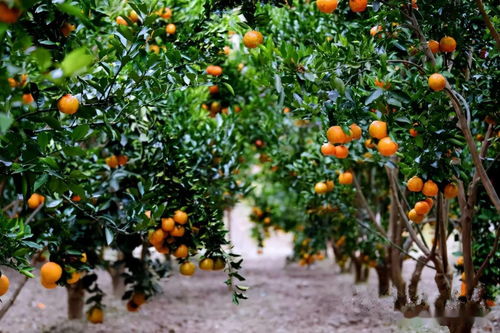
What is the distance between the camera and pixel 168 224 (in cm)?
304

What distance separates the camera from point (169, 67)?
8.00ft

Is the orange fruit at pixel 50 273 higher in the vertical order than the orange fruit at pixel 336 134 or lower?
lower

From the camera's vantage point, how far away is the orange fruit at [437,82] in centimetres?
212

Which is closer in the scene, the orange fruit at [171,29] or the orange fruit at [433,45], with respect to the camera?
the orange fruit at [433,45]

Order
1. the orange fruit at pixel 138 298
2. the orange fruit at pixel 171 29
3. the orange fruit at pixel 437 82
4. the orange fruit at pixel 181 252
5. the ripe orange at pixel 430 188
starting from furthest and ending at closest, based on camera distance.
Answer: the orange fruit at pixel 138 298 → the orange fruit at pixel 171 29 → the orange fruit at pixel 181 252 → the ripe orange at pixel 430 188 → the orange fruit at pixel 437 82

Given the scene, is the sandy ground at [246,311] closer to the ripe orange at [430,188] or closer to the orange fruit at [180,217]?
the ripe orange at [430,188]

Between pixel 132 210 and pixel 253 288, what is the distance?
6.13 meters

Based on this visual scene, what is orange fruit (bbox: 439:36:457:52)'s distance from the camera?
247 cm

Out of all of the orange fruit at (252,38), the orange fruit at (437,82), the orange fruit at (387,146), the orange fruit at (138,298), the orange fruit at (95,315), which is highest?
the orange fruit at (252,38)

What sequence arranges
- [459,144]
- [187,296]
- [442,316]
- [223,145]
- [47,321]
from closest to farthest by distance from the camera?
1. [459,144]
2. [442,316]
3. [223,145]
4. [47,321]
5. [187,296]

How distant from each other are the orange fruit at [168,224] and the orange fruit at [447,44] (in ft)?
5.95

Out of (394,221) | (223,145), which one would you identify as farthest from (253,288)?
(223,145)

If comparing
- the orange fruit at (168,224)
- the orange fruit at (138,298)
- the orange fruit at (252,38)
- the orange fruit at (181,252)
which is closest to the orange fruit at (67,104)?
the orange fruit at (252,38)

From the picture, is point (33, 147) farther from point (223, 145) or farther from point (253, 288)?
point (253, 288)
